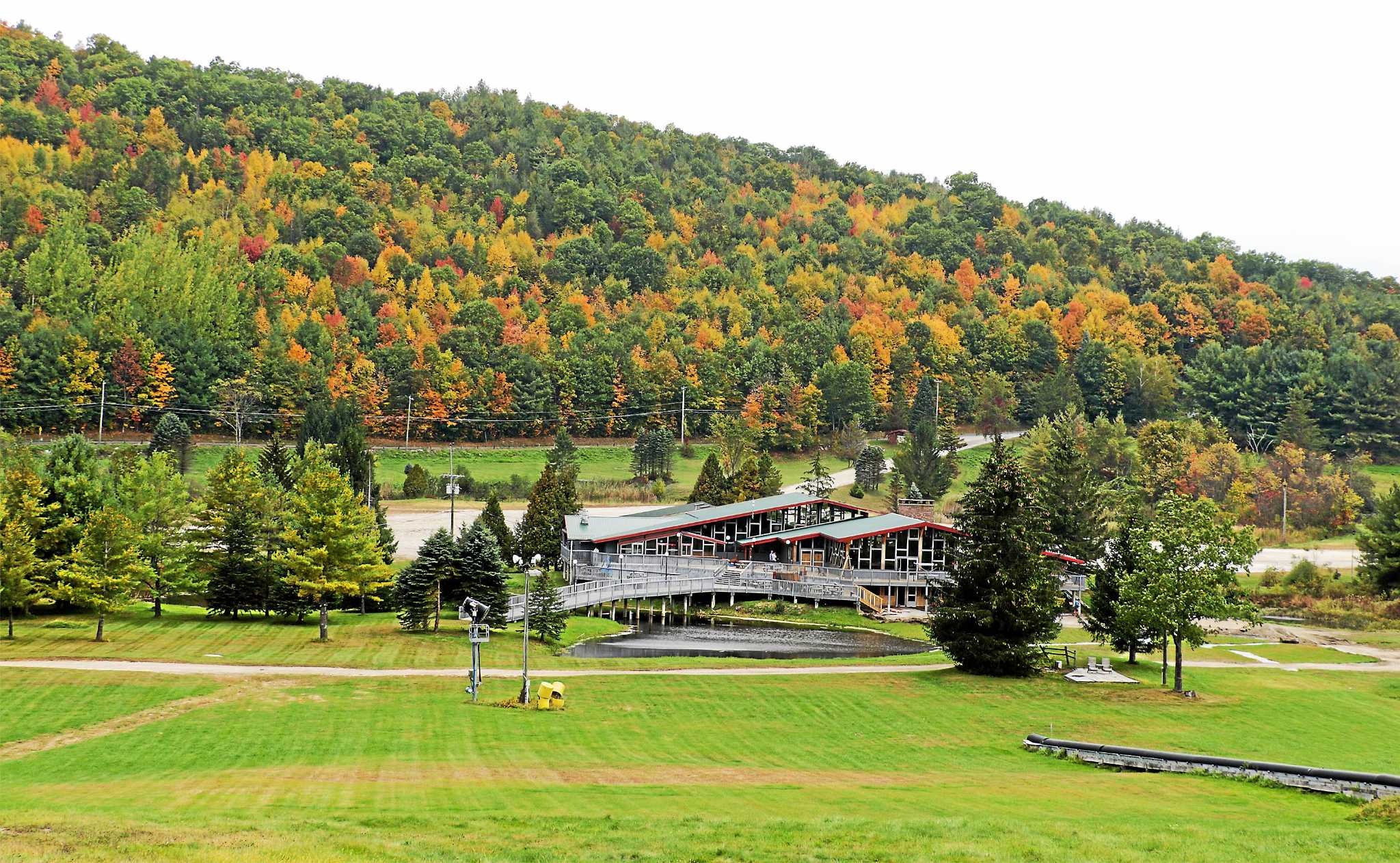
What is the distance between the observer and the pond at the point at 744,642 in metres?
51.5

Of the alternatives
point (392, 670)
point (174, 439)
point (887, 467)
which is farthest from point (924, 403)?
point (392, 670)

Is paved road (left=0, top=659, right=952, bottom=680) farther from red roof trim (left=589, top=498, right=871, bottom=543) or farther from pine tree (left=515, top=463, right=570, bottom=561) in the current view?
pine tree (left=515, top=463, right=570, bottom=561)

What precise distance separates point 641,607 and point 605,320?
9800 cm

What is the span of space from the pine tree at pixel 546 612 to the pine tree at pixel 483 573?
6.10ft

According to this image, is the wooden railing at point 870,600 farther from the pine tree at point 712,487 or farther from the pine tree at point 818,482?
the pine tree at point 712,487

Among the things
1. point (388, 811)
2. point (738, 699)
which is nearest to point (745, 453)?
point (738, 699)

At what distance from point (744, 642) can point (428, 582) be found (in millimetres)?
13313

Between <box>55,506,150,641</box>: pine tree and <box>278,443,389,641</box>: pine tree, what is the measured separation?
558cm

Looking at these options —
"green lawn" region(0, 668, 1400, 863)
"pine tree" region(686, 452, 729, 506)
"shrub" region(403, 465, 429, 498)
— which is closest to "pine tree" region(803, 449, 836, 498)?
"pine tree" region(686, 452, 729, 506)

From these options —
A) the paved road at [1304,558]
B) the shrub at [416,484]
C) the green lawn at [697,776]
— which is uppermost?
the shrub at [416,484]

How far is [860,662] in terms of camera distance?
46.8 metres

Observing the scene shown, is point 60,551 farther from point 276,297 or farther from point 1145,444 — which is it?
point 276,297

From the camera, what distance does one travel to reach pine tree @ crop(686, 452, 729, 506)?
89.0 metres

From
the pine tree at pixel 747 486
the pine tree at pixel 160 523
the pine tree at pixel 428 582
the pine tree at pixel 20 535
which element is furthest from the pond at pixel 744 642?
the pine tree at pixel 747 486
